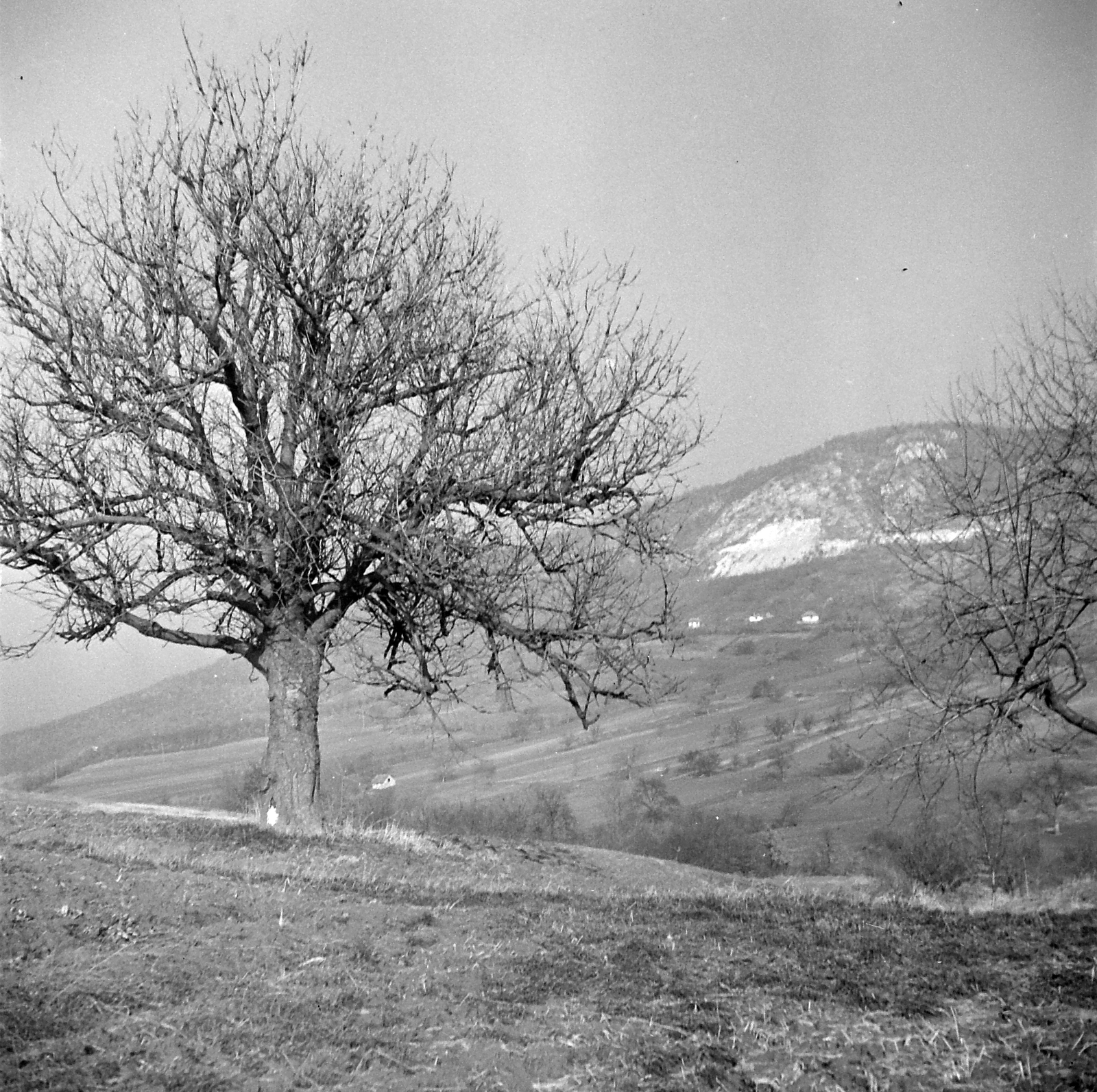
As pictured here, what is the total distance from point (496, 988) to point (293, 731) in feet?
22.8

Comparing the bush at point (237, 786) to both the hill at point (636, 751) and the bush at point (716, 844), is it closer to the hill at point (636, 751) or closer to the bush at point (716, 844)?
the hill at point (636, 751)

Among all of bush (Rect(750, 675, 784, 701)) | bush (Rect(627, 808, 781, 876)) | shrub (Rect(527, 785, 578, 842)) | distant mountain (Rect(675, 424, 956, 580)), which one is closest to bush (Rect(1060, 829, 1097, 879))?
bush (Rect(627, 808, 781, 876))

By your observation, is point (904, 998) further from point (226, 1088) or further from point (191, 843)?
point (191, 843)

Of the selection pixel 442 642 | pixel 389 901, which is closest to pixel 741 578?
pixel 442 642

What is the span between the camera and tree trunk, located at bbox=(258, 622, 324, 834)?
1203 centimetres

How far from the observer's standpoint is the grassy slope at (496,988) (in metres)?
4.46

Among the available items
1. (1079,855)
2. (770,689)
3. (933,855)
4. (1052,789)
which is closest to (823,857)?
(933,855)

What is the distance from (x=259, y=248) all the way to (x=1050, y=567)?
9.23 meters

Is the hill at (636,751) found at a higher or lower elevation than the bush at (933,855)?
higher

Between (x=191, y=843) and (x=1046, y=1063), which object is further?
(x=191, y=843)

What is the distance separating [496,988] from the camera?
5.60 m

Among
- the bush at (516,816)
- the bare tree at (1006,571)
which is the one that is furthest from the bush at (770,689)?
the bare tree at (1006,571)

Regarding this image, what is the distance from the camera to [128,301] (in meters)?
11.6

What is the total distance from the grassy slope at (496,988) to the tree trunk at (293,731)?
3.28 meters
